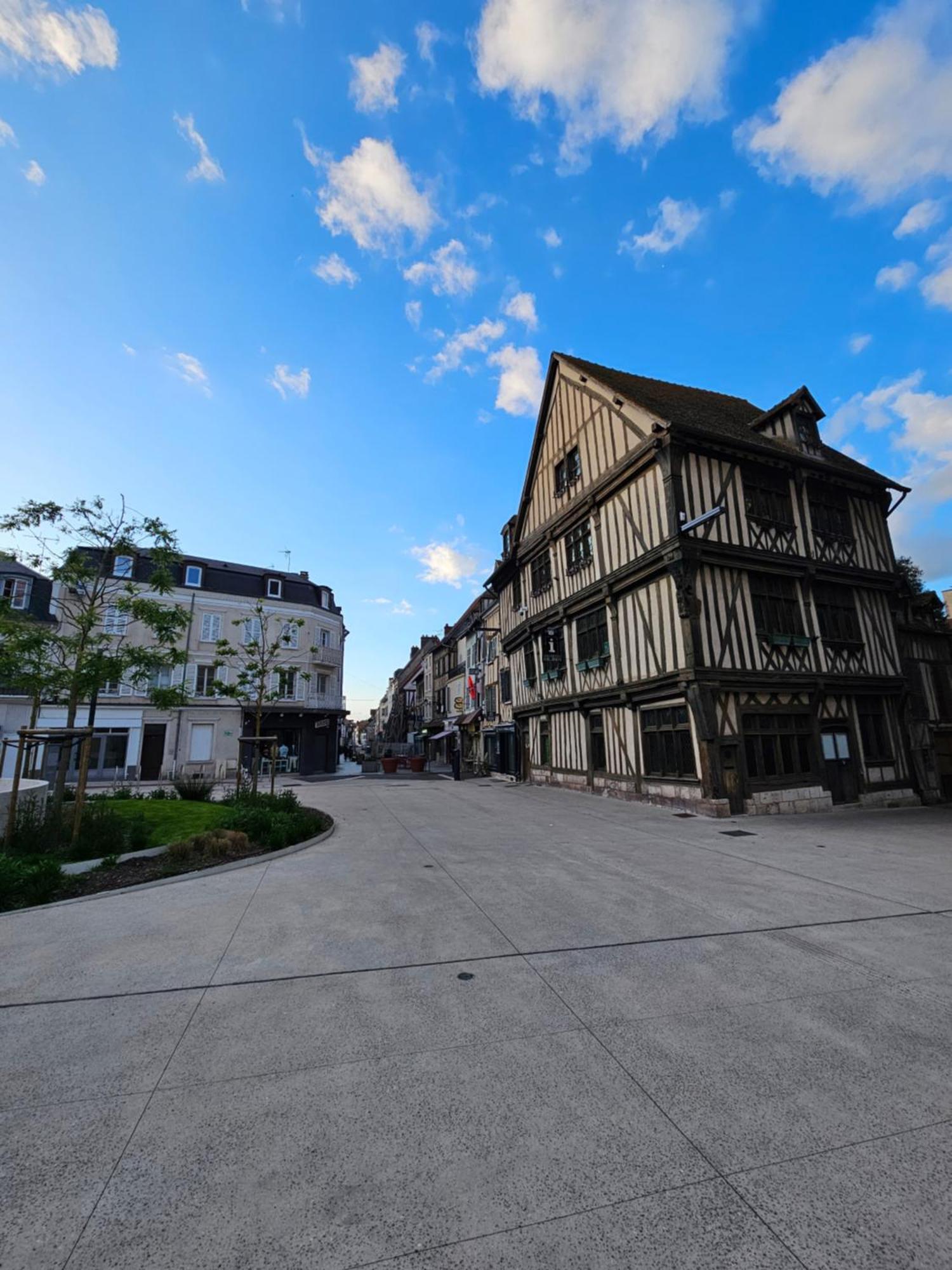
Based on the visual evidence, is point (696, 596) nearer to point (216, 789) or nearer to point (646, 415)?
point (646, 415)

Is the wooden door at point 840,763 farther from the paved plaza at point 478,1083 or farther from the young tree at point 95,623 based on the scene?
the young tree at point 95,623

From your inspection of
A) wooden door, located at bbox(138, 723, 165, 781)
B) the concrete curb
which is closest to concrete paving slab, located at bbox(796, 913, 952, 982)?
the concrete curb

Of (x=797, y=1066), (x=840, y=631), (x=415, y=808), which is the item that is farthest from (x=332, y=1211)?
(x=840, y=631)

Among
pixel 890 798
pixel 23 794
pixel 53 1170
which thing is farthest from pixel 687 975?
pixel 890 798

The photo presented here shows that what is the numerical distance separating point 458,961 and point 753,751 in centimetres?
1165

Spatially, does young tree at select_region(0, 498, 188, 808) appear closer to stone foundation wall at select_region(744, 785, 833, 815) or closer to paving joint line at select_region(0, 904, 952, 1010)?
paving joint line at select_region(0, 904, 952, 1010)

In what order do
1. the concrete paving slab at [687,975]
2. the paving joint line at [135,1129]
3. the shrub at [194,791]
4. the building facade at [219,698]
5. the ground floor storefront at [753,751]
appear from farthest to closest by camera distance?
1. the building facade at [219,698]
2. the shrub at [194,791]
3. the ground floor storefront at [753,751]
4. the concrete paving slab at [687,975]
5. the paving joint line at [135,1129]

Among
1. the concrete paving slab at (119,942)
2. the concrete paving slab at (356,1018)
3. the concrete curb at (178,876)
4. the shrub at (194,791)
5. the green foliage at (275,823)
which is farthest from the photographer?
the shrub at (194,791)

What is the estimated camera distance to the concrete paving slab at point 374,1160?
1.86 m

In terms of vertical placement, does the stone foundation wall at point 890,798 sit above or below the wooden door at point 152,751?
below

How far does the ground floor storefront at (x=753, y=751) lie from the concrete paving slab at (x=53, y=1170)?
12.4m

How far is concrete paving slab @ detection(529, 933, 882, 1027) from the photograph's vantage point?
3518 millimetres

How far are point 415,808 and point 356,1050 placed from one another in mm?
11216

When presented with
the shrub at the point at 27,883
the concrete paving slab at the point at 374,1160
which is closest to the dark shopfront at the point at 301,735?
the shrub at the point at 27,883
